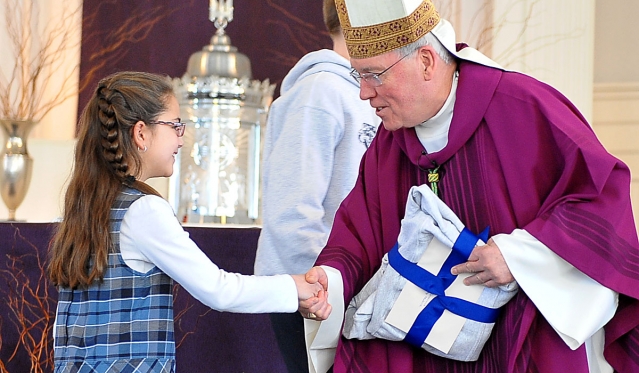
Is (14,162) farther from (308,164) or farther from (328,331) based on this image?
(328,331)

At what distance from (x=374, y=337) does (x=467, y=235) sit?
38cm

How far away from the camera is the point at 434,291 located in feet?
7.03

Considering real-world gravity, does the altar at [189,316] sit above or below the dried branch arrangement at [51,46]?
below

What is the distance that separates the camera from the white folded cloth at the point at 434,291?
211cm

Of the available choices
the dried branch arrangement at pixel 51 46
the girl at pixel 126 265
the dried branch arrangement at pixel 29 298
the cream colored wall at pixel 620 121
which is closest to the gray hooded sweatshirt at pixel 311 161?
the girl at pixel 126 265

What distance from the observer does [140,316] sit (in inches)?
82.6

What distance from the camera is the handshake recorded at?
2223mm

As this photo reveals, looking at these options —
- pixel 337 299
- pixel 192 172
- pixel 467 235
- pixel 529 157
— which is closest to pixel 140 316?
pixel 337 299

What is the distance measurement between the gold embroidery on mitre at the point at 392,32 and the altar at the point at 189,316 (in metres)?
1.23

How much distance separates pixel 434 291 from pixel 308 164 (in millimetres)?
616

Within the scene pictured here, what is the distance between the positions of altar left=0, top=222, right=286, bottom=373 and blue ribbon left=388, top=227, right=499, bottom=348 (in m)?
1.24

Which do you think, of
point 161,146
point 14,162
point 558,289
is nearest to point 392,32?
point 161,146

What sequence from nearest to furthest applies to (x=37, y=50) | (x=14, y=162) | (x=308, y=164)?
(x=308, y=164), (x=14, y=162), (x=37, y=50)

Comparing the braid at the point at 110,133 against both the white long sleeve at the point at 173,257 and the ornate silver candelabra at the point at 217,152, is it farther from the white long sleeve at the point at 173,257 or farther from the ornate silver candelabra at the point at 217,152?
the ornate silver candelabra at the point at 217,152
